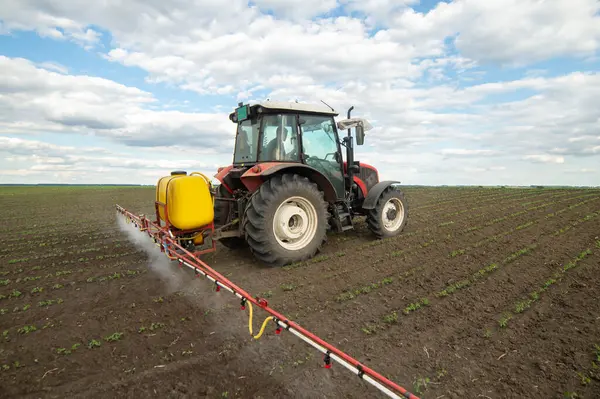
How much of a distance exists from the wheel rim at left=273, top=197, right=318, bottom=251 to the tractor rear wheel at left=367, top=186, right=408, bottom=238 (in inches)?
70.9

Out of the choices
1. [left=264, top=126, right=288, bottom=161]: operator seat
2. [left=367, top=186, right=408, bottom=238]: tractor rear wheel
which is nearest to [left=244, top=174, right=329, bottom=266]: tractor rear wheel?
[left=264, top=126, right=288, bottom=161]: operator seat

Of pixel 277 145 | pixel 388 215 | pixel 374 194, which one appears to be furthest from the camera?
pixel 388 215

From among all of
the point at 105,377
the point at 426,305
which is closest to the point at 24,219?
the point at 105,377

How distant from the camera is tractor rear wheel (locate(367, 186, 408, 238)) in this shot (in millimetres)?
6801

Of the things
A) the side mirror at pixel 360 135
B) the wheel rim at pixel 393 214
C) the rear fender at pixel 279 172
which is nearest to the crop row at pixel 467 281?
the wheel rim at pixel 393 214

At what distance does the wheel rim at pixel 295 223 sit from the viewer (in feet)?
17.3

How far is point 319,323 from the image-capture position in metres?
3.46

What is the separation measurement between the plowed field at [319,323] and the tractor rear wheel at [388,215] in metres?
0.58

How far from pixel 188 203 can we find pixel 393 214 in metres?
4.38

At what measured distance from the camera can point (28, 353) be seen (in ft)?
9.88

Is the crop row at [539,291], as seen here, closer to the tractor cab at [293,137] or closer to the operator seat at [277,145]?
the tractor cab at [293,137]

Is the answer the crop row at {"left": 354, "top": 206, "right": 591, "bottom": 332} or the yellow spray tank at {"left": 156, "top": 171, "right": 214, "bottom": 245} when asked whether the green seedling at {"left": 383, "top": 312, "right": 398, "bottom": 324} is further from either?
the yellow spray tank at {"left": 156, "top": 171, "right": 214, "bottom": 245}

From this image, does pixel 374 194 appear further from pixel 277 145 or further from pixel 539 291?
pixel 539 291

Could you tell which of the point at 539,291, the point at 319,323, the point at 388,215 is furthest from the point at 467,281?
the point at 388,215
